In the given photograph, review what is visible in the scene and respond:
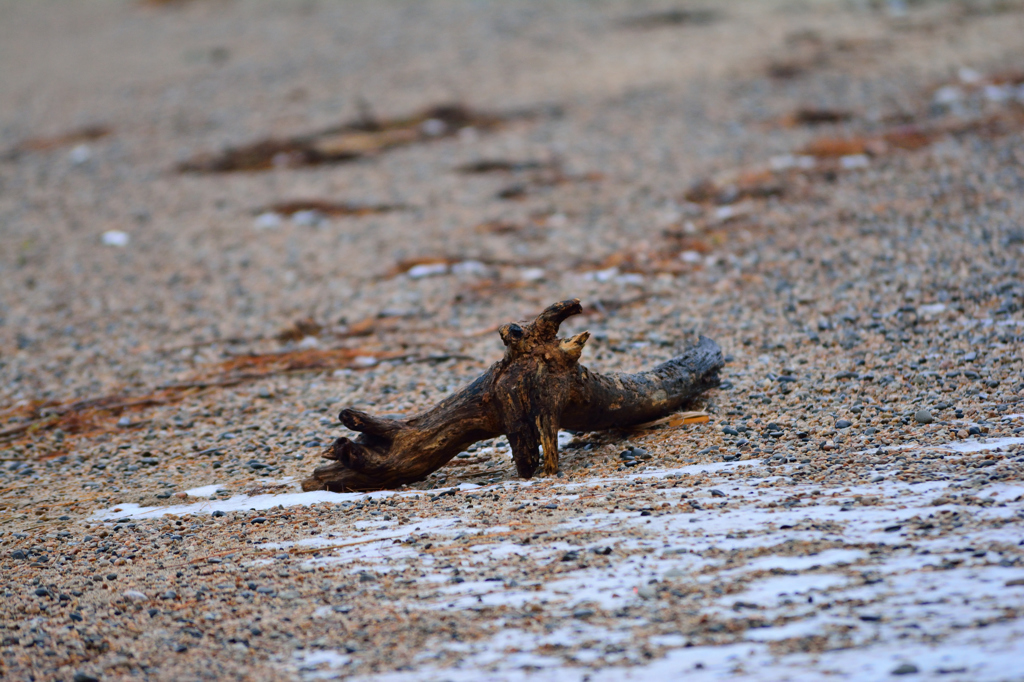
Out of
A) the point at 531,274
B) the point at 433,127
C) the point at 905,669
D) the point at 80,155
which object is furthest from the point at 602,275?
the point at 80,155

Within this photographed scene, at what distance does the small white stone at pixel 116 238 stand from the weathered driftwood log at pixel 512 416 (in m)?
6.07

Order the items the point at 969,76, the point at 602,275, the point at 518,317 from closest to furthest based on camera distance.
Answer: the point at 518,317, the point at 602,275, the point at 969,76

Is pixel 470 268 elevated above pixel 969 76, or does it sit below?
below

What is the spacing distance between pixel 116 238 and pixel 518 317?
507 centimetres

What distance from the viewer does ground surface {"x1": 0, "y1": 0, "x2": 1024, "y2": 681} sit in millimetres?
2867

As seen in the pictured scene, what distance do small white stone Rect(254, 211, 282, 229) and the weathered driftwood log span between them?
5.50 m

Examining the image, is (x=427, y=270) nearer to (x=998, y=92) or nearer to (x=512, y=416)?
(x=512, y=416)

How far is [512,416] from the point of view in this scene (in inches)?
160

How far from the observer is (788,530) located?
3221 mm

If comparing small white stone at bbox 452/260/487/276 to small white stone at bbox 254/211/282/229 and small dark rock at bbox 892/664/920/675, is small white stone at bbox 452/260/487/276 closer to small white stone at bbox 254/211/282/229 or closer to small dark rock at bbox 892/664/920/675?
small white stone at bbox 254/211/282/229

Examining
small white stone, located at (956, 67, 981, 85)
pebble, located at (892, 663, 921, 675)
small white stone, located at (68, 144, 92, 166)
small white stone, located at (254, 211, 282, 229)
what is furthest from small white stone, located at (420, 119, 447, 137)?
pebble, located at (892, 663, 921, 675)

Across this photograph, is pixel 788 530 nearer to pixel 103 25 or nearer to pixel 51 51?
pixel 51 51

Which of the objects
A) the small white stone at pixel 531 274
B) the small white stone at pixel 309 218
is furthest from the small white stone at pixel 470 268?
the small white stone at pixel 309 218

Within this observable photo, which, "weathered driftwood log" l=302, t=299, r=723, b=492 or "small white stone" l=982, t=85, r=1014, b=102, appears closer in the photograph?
"weathered driftwood log" l=302, t=299, r=723, b=492
